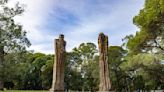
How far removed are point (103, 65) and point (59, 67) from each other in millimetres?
3151

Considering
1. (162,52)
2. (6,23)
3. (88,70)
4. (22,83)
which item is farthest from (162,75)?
(22,83)

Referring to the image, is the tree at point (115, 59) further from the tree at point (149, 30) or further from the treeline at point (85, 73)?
the tree at point (149, 30)

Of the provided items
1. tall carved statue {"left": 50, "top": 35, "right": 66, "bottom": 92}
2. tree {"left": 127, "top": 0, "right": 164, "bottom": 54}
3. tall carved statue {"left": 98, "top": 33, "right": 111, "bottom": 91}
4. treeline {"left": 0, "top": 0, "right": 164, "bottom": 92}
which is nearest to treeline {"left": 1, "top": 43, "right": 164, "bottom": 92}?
treeline {"left": 0, "top": 0, "right": 164, "bottom": 92}

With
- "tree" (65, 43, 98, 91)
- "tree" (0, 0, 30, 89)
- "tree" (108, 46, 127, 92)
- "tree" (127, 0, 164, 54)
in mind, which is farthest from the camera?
"tree" (65, 43, 98, 91)

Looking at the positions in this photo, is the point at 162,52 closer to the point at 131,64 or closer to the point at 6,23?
the point at 131,64

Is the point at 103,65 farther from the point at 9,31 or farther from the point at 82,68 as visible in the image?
the point at 82,68

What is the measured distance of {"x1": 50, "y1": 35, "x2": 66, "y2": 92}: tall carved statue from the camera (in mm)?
18941

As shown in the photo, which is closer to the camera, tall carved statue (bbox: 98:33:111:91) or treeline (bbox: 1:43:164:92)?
tall carved statue (bbox: 98:33:111:91)

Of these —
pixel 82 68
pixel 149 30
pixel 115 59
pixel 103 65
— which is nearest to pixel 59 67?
pixel 103 65

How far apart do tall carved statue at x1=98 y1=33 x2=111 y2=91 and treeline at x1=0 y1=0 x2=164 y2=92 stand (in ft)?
13.0

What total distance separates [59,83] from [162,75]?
1305 cm

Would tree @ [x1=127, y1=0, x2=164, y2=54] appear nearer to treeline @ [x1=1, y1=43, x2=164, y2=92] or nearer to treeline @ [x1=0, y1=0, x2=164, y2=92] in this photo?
treeline @ [x1=0, y1=0, x2=164, y2=92]

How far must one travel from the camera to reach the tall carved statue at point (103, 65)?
664 inches

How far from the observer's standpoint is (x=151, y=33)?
27.0 m
